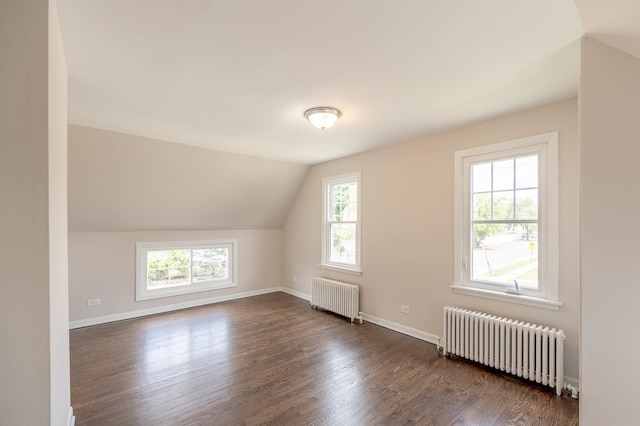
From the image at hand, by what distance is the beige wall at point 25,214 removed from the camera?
3.60 ft

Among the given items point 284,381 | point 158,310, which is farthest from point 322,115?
point 158,310

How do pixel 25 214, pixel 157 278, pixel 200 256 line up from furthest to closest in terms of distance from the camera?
pixel 200 256 < pixel 157 278 < pixel 25 214

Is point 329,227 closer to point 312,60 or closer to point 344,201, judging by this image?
point 344,201

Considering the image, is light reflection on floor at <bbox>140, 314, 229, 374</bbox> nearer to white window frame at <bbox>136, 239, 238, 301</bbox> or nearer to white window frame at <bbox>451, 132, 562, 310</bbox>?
white window frame at <bbox>136, 239, 238, 301</bbox>

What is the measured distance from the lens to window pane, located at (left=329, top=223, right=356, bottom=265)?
471 cm

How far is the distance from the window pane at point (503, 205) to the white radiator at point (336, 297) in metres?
2.18

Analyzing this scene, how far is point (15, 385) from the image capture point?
1112 mm

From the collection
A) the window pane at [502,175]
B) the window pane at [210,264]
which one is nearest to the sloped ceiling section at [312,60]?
the window pane at [502,175]

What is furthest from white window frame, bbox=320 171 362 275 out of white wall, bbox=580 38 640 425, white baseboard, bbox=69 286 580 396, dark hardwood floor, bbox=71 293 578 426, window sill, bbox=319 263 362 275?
white wall, bbox=580 38 640 425

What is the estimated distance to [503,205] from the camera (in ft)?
9.87

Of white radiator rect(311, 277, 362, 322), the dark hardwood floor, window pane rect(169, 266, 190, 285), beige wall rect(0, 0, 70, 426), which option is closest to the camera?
beige wall rect(0, 0, 70, 426)

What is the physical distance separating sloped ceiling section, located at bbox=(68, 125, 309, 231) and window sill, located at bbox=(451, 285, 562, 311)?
3384 mm

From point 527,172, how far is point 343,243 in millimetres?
2803

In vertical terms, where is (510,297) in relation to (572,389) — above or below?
above
